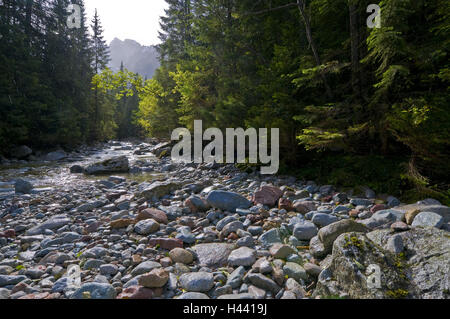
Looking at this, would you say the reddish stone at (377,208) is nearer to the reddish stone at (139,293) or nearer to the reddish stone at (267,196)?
the reddish stone at (267,196)

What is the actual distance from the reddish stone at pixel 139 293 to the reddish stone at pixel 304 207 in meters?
2.85

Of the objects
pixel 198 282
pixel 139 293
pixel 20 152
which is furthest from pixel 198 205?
pixel 20 152

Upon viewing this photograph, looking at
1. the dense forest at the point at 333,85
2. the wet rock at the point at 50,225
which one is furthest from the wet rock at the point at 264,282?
the wet rock at the point at 50,225

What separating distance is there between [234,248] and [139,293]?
127 centimetres

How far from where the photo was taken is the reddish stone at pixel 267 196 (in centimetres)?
473

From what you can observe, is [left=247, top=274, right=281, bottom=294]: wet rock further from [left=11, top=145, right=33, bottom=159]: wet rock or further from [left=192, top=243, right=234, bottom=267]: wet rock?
[left=11, top=145, right=33, bottom=159]: wet rock

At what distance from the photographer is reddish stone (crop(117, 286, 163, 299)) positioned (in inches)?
84.9

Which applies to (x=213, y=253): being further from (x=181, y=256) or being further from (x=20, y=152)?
(x=20, y=152)

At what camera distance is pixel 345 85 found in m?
5.96

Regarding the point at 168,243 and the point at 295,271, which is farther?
the point at 168,243

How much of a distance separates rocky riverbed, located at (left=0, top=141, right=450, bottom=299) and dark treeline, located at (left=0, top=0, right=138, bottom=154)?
586 inches
